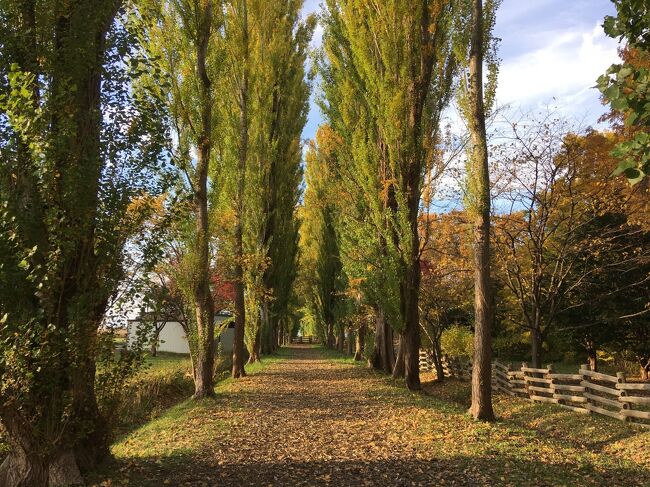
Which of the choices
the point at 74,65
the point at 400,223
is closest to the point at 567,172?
the point at 400,223

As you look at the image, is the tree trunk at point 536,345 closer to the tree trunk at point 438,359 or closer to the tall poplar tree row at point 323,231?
the tree trunk at point 438,359

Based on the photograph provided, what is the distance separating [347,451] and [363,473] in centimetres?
→ 104

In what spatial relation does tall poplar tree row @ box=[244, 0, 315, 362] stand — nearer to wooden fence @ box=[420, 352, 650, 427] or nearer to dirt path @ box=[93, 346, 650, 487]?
dirt path @ box=[93, 346, 650, 487]

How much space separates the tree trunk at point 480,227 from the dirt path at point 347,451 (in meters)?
0.63

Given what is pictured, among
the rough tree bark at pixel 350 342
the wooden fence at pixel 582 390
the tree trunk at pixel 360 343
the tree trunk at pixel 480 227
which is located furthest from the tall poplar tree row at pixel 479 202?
the rough tree bark at pixel 350 342

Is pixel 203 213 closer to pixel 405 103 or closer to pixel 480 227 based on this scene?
pixel 405 103

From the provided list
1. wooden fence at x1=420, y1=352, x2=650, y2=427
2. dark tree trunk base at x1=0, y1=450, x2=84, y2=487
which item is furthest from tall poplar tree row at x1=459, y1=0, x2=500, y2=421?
dark tree trunk base at x1=0, y1=450, x2=84, y2=487

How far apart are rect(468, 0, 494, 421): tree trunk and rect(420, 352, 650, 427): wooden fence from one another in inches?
102

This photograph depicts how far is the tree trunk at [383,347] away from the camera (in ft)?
62.0

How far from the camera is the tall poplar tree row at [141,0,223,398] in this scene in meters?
11.1

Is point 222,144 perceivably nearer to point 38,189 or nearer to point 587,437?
point 38,189

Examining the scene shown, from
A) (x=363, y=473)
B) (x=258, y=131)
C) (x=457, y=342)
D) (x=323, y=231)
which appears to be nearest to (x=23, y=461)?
(x=363, y=473)

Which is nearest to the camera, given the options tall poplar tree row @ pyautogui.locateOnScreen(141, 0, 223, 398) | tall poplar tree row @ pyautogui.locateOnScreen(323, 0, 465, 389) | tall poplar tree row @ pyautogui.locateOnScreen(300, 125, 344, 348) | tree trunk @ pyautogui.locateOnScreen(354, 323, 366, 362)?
tall poplar tree row @ pyautogui.locateOnScreen(141, 0, 223, 398)

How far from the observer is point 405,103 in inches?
483
